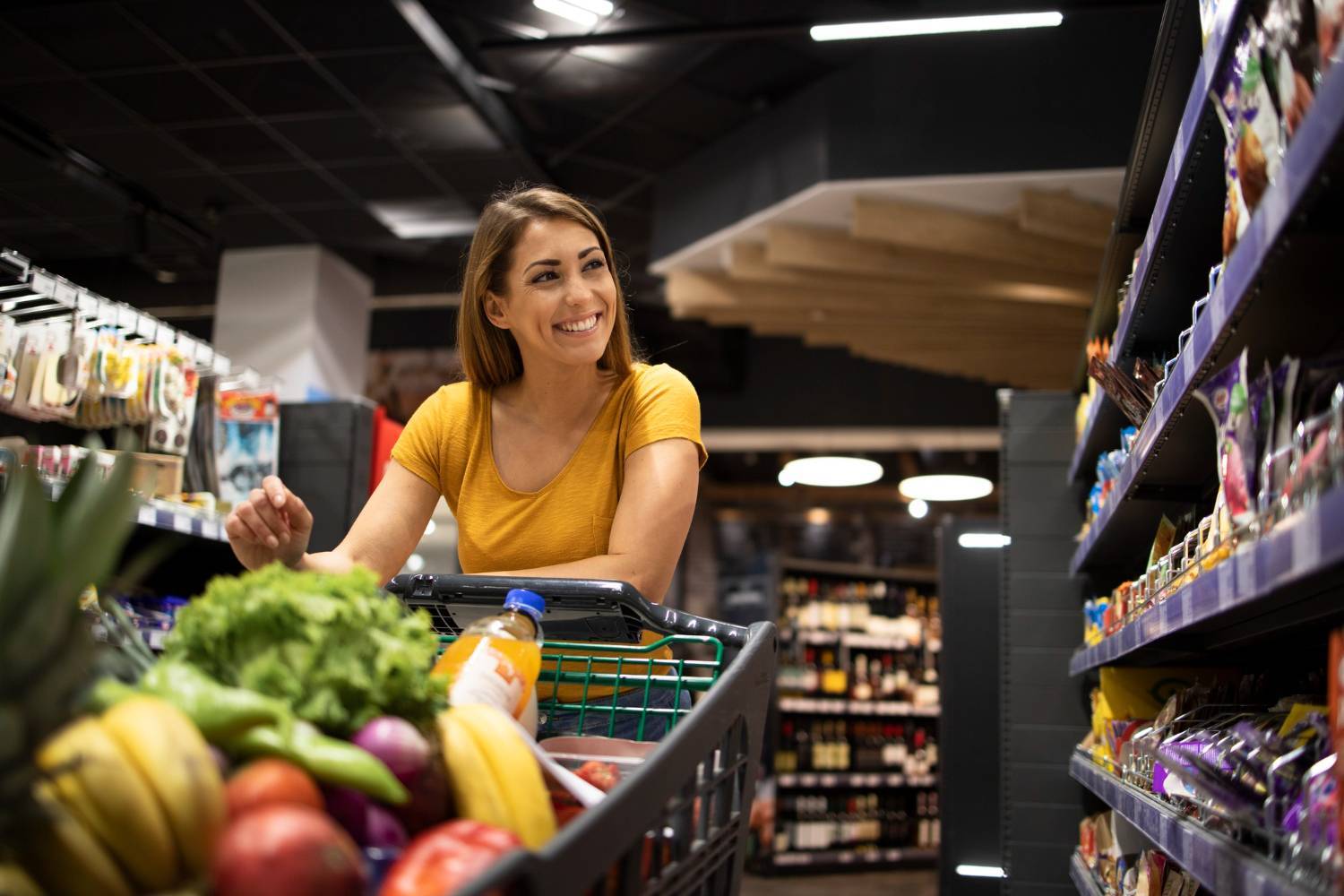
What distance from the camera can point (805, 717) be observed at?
10.5 meters

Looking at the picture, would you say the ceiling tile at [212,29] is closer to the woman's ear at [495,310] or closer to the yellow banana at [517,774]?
the woman's ear at [495,310]

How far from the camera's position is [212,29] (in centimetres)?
603

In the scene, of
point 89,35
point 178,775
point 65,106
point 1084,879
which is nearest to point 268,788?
point 178,775

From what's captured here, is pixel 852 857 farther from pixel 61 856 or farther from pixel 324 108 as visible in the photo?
pixel 61 856

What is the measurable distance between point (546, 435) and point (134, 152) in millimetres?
6774

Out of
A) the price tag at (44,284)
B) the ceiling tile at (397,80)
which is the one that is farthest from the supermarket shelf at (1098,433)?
the ceiling tile at (397,80)

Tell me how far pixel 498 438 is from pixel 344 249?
800 centimetres

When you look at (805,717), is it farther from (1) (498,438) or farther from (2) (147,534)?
(1) (498,438)

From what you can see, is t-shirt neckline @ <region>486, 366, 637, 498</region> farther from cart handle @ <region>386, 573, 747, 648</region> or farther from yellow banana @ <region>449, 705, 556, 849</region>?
yellow banana @ <region>449, 705, 556, 849</region>

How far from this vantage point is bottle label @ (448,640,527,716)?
113 cm

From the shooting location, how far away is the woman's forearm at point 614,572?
5.60 feet

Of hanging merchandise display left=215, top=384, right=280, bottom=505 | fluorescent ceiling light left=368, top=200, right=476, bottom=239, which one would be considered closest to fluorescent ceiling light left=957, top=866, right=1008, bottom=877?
hanging merchandise display left=215, top=384, right=280, bottom=505

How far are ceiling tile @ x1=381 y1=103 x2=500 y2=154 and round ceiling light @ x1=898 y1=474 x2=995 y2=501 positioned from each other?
434 cm

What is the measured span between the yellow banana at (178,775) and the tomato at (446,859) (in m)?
0.11
